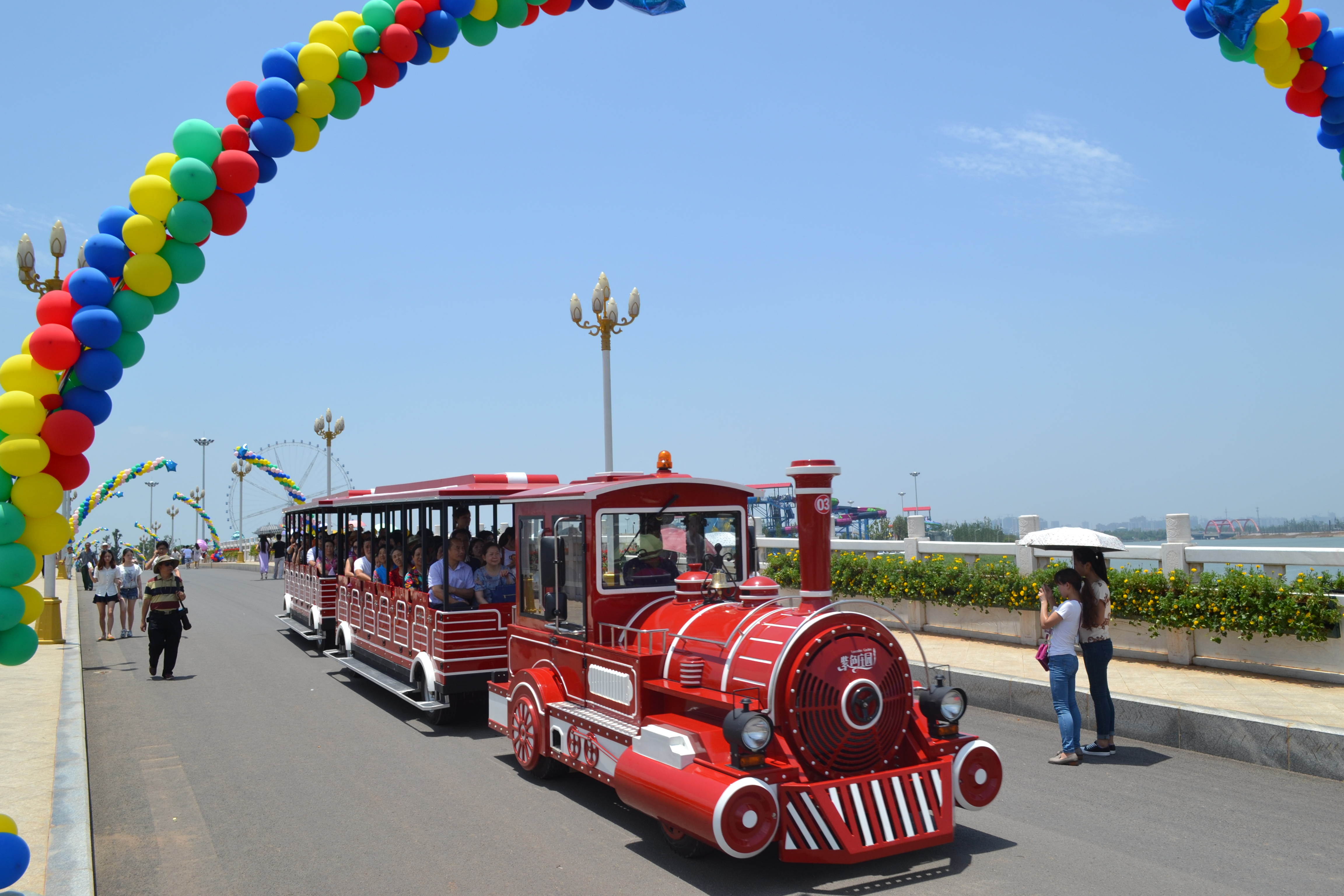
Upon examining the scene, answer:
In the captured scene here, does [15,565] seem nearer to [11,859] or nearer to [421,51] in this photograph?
[11,859]

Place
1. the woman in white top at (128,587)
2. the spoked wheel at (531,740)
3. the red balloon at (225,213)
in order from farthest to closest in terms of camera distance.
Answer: the woman in white top at (128,587)
the spoked wheel at (531,740)
the red balloon at (225,213)

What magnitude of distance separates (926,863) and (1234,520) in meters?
10.7

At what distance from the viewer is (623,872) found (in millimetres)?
5453

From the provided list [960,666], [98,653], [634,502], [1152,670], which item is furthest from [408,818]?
[98,653]

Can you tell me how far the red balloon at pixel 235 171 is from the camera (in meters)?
5.32

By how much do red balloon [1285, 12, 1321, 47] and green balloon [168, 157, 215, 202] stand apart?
7016 millimetres

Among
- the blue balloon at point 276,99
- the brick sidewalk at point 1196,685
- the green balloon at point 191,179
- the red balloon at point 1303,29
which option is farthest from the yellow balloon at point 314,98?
the brick sidewalk at point 1196,685

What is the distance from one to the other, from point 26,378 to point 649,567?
13.6 ft

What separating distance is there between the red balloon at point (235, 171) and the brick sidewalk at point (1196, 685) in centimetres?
812

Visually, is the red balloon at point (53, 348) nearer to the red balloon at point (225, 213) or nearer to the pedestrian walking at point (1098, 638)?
the red balloon at point (225, 213)

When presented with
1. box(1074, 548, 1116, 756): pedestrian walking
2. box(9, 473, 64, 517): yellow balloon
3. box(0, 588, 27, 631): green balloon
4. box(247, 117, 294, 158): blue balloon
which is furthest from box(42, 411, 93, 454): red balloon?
box(1074, 548, 1116, 756): pedestrian walking

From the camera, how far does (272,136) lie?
5.67m

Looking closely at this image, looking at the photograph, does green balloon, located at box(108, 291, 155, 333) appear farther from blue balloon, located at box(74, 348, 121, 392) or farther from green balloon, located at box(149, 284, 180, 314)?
blue balloon, located at box(74, 348, 121, 392)

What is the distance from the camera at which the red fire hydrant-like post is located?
5559mm
